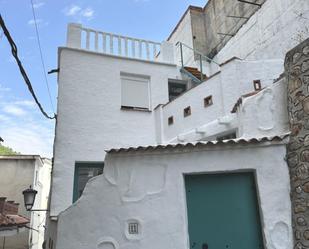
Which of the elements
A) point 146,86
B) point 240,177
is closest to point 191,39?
point 146,86

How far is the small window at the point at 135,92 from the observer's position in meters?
9.83

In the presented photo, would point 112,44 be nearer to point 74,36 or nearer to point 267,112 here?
point 74,36

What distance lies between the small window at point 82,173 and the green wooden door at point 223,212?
421 cm

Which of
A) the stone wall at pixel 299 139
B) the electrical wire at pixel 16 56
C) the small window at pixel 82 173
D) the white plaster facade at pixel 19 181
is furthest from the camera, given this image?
the white plaster facade at pixel 19 181

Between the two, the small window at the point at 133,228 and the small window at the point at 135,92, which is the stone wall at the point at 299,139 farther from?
the small window at the point at 135,92

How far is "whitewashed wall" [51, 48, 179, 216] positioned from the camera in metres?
8.29

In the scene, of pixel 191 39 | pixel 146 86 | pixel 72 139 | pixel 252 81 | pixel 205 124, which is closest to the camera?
pixel 252 81

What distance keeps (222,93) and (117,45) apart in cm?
441

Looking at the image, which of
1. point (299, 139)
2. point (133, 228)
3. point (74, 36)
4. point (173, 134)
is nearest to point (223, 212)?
point (133, 228)

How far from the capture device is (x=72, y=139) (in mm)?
8586

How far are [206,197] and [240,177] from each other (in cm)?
66

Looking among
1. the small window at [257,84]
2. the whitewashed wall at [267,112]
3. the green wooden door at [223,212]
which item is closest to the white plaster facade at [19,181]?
the green wooden door at [223,212]

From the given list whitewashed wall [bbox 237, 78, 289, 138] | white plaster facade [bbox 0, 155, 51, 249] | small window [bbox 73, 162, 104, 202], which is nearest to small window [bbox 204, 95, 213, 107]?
whitewashed wall [bbox 237, 78, 289, 138]

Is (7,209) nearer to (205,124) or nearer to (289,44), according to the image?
(205,124)
